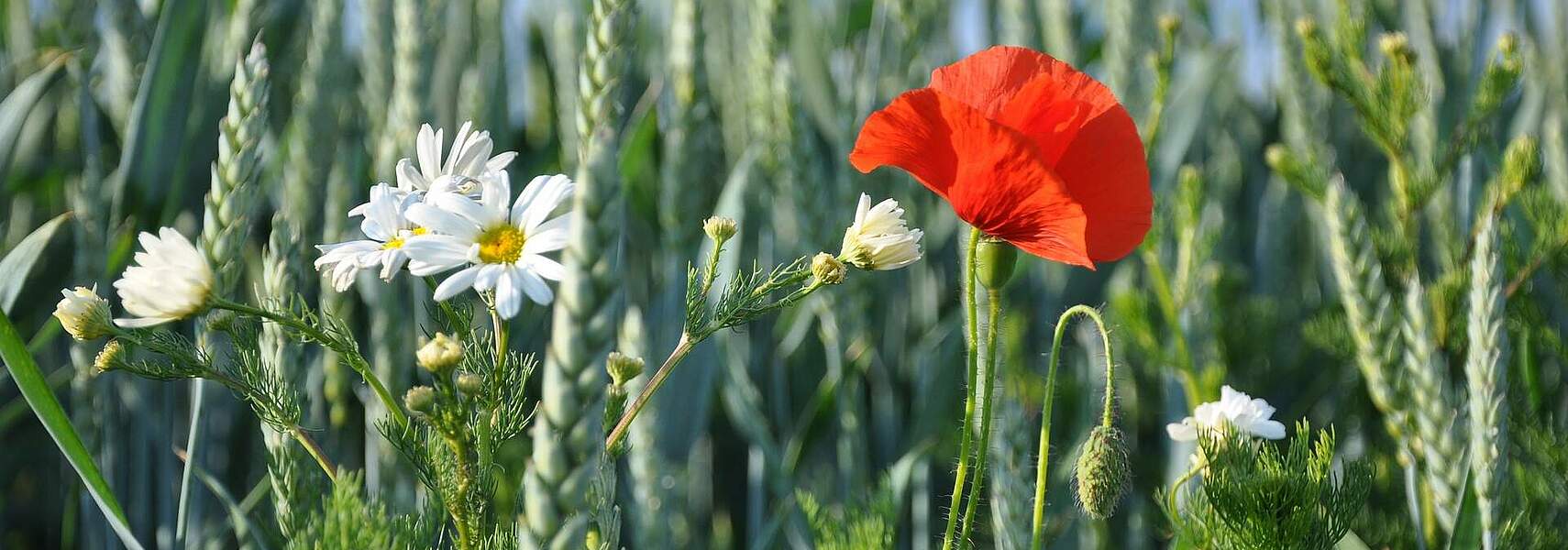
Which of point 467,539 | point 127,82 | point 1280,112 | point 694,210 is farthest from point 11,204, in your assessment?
point 1280,112

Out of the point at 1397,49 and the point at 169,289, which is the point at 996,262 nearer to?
the point at 169,289

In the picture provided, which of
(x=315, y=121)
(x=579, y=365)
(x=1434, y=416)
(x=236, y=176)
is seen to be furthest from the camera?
(x=315, y=121)

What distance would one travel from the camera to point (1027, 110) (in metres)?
0.48

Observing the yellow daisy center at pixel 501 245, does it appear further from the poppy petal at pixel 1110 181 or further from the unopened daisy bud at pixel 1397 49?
the unopened daisy bud at pixel 1397 49

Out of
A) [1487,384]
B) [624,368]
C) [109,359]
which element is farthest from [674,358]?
[1487,384]

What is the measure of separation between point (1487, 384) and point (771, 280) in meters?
0.40

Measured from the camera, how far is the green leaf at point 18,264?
25.9 inches

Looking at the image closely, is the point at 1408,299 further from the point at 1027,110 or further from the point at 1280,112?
the point at 1280,112

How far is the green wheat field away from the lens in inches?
18.1

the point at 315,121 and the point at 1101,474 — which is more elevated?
the point at 315,121

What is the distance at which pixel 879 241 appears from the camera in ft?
1.55

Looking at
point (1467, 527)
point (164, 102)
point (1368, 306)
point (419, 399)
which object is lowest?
point (1467, 527)

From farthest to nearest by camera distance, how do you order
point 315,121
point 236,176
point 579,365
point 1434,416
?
point 315,121 → point 1434,416 → point 236,176 → point 579,365

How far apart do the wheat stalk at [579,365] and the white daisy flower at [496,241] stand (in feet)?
0.17
